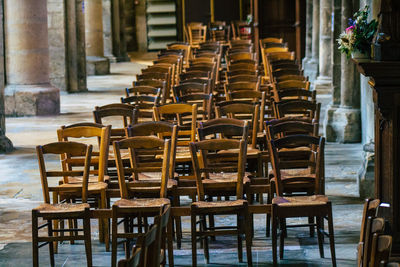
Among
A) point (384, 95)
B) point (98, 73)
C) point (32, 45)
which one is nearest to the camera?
point (384, 95)

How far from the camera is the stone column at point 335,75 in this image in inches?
496

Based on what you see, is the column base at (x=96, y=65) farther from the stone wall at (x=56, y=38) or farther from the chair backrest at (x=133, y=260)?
the chair backrest at (x=133, y=260)

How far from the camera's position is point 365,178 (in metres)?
8.79

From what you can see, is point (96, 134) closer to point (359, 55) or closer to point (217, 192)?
point (217, 192)

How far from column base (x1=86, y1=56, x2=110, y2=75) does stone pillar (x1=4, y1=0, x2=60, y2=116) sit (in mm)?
8803

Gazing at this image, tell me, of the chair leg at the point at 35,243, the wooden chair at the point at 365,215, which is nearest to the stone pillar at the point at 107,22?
the chair leg at the point at 35,243

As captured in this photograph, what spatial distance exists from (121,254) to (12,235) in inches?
46.8

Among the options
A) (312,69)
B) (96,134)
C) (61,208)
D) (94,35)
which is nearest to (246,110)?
(96,134)

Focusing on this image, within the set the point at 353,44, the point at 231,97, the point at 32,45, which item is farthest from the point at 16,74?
the point at 353,44

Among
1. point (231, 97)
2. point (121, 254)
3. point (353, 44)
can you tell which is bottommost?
point (121, 254)

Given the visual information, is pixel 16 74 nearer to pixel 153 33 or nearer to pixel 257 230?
pixel 257 230

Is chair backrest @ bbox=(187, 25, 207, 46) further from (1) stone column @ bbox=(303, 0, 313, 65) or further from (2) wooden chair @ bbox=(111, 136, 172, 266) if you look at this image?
(2) wooden chair @ bbox=(111, 136, 172, 266)

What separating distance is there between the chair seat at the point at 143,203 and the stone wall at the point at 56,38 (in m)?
13.9

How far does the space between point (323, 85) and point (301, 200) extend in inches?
495
